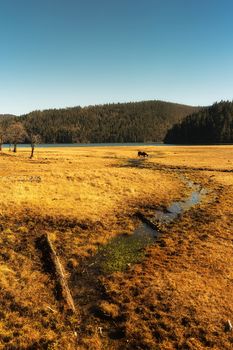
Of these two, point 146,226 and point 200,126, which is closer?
point 146,226

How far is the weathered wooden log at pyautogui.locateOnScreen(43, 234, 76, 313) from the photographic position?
12097mm

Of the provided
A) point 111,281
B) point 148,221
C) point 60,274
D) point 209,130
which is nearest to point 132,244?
point 148,221

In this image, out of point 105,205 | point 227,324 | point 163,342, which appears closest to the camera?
point 163,342

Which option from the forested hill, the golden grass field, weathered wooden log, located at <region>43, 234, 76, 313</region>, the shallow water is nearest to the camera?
the golden grass field

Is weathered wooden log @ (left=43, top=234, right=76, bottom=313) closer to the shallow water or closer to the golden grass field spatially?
the golden grass field

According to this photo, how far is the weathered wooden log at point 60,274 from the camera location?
12097 millimetres

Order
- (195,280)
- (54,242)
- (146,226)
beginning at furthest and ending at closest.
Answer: (146,226)
(54,242)
(195,280)

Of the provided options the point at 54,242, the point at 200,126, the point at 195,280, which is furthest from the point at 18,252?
the point at 200,126

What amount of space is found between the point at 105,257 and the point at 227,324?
23.9ft

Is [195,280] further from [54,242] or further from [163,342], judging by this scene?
[54,242]

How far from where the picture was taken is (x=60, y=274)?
14.1 m

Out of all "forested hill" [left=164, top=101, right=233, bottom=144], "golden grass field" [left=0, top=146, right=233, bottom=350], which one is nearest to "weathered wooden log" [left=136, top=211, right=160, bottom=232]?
"golden grass field" [left=0, top=146, right=233, bottom=350]

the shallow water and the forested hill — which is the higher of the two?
the forested hill

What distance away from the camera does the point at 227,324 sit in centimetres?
1084
